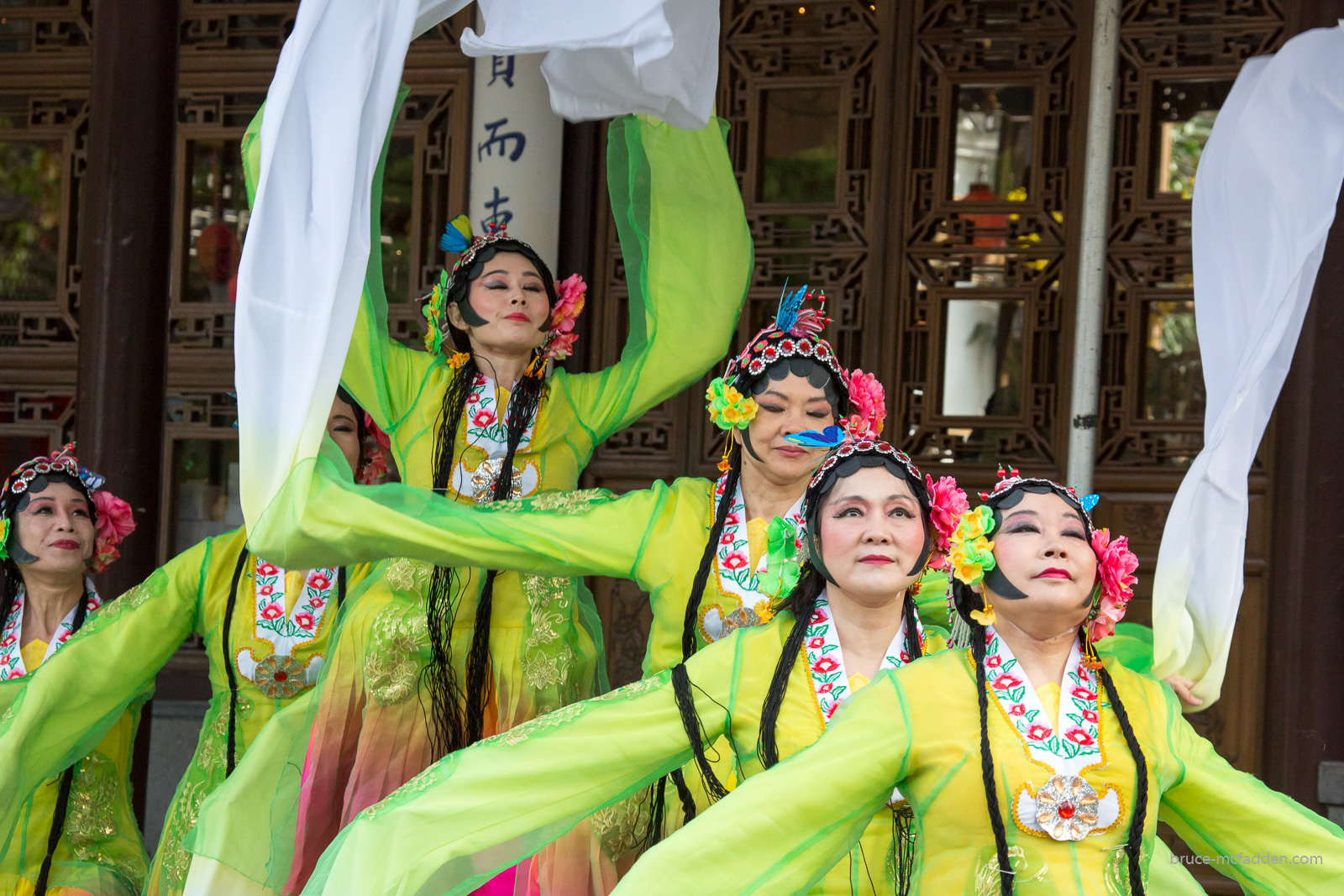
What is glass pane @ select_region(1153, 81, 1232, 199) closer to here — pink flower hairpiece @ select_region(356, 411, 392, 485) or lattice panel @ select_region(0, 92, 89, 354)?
pink flower hairpiece @ select_region(356, 411, 392, 485)

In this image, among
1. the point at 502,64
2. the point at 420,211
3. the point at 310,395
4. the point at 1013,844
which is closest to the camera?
the point at 1013,844

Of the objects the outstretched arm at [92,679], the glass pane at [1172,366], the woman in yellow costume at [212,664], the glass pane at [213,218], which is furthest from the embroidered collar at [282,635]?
the glass pane at [1172,366]

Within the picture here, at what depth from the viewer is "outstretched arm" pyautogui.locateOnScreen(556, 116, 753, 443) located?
11.2ft

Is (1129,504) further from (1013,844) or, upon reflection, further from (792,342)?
(1013,844)

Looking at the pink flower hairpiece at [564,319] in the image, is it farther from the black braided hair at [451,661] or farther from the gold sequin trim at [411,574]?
the gold sequin trim at [411,574]

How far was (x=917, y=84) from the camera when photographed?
14.3ft

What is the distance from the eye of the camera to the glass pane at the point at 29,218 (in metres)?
4.88

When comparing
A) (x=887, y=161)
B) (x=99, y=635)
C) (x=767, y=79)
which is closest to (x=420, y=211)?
(x=767, y=79)

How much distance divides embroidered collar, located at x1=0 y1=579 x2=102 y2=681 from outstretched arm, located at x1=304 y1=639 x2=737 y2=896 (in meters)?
1.46

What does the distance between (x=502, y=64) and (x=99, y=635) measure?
1724mm

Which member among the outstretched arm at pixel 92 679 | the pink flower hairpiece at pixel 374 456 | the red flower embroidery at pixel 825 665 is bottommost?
the outstretched arm at pixel 92 679

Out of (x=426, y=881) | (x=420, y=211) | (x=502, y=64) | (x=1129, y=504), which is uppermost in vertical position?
(x=502, y=64)

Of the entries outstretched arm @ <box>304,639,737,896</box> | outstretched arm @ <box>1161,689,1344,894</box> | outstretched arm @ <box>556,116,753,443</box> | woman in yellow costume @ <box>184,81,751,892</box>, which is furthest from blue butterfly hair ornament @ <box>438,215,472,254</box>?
outstretched arm @ <box>1161,689,1344,894</box>

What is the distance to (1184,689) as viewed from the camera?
265 centimetres
